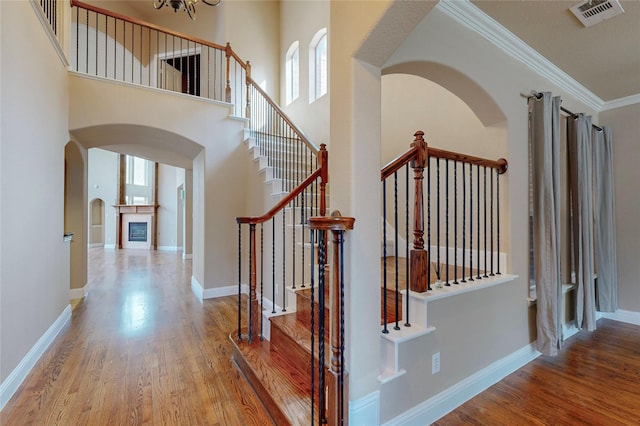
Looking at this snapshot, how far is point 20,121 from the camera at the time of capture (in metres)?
2.10

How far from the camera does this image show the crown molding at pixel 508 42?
1.96 meters

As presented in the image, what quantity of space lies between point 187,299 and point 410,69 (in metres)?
3.98

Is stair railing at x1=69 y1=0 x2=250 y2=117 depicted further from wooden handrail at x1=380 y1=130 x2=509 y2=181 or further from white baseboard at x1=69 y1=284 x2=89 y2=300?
wooden handrail at x1=380 y1=130 x2=509 y2=181

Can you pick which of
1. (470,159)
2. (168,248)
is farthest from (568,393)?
(168,248)

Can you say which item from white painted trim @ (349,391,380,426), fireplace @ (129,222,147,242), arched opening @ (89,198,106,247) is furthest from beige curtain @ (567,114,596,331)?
arched opening @ (89,198,106,247)

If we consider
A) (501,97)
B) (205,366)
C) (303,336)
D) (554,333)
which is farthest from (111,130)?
(554,333)

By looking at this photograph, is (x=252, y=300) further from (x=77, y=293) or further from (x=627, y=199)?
(x=627, y=199)

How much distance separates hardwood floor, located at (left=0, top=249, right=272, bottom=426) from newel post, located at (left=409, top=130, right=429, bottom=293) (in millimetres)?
1202

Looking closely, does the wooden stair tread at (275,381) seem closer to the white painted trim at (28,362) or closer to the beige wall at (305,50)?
the white painted trim at (28,362)

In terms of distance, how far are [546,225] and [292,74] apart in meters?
5.77

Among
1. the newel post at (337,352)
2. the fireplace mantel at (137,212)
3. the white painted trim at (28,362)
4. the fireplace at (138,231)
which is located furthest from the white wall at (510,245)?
the fireplace at (138,231)

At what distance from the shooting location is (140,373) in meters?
2.18

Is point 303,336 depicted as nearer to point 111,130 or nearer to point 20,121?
point 20,121

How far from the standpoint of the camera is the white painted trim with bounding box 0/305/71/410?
186 centimetres
